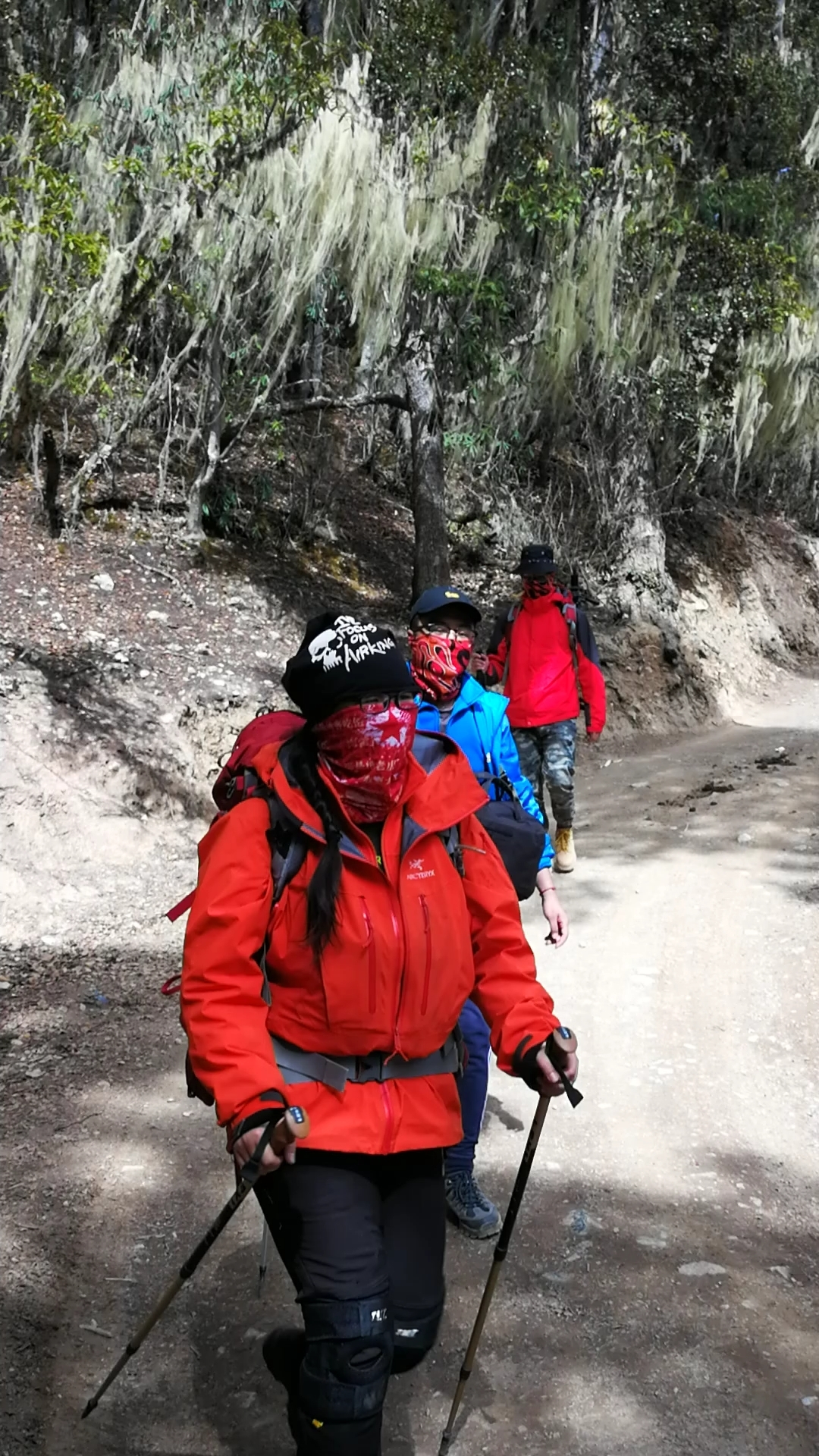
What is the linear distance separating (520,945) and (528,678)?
18.0 ft

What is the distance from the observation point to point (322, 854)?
8.23 ft

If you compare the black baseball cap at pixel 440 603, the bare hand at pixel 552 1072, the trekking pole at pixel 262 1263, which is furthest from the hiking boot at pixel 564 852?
the bare hand at pixel 552 1072

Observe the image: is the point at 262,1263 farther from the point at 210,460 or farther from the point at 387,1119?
the point at 210,460

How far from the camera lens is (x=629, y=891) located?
7.85 metres

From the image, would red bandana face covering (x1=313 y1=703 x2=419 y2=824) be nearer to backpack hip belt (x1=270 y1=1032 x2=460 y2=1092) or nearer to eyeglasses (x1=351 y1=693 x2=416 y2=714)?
eyeglasses (x1=351 y1=693 x2=416 y2=714)

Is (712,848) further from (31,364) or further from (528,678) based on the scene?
(31,364)

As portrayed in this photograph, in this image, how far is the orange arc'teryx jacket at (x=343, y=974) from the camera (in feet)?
7.92

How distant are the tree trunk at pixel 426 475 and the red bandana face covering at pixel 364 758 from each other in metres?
10.9

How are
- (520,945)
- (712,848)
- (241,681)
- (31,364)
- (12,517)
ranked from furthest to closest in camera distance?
(12,517)
(241,681)
(31,364)
(712,848)
(520,945)

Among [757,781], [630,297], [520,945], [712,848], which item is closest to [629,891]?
[712,848]

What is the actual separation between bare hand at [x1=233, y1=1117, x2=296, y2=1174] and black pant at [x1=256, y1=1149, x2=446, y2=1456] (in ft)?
0.66

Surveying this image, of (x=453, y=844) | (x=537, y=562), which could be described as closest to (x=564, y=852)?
(x=537, y=562)

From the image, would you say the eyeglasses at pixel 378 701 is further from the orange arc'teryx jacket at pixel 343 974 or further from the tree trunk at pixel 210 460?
the tree trunk at pixel 210 460

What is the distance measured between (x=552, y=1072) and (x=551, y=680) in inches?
223
